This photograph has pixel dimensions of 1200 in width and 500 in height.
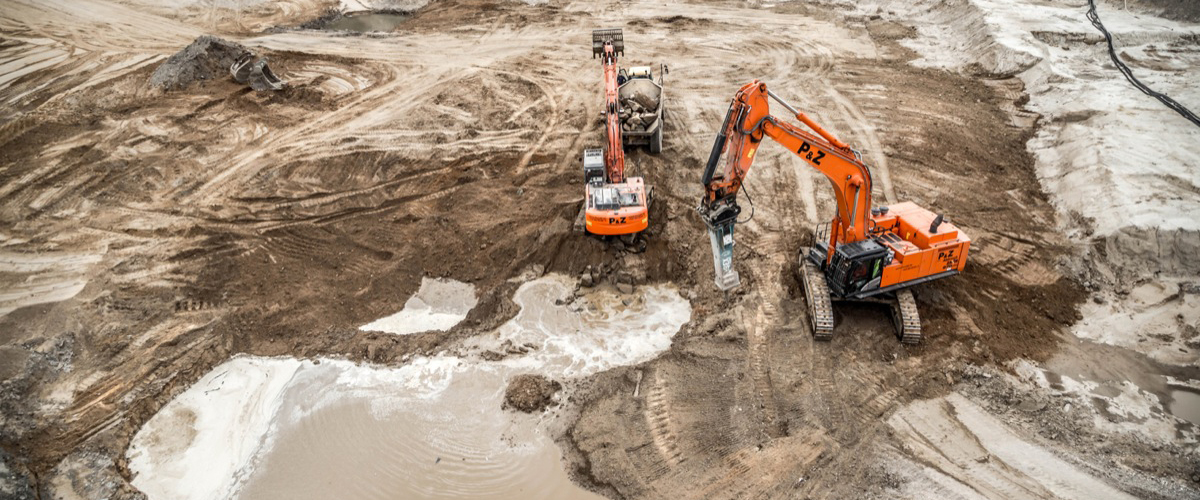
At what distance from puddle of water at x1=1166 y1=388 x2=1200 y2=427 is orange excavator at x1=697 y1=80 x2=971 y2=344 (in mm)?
3270

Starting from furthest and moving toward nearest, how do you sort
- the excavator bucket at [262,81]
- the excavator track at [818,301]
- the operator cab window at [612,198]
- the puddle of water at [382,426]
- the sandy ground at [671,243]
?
the excavator bucket at [262,81] → the operator cab window at [612,198] → the excavator track at [818,301] → the sandy ground at [671,243] → the puddle of water at [382,426]

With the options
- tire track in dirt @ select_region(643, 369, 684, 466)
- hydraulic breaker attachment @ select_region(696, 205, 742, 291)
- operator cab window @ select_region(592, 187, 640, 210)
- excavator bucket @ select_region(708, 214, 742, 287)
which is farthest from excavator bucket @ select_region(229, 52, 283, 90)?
tire track in dirt @ select_region(643, 369, 684, 466)

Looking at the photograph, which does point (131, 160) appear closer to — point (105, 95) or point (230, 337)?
point (105, 95)

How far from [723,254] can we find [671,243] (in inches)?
61.8

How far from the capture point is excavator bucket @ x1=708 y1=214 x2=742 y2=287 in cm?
1021

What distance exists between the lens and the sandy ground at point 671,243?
8.69 meters

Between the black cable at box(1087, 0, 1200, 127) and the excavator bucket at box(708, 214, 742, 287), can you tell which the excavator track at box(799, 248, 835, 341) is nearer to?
the excavator bucket at box(708, 214, 742, 287)

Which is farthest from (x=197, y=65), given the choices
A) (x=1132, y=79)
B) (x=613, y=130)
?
(x=1132, y=79)

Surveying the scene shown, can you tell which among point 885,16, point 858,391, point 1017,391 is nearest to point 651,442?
point 858,391

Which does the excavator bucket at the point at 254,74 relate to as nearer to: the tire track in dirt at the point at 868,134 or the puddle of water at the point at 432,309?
the puddle of water at the point at 432,309

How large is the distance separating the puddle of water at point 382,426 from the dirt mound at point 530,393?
158 mm

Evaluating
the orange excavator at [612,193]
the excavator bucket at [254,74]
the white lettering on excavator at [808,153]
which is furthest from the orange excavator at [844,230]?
the excavator bucket at [254,74]

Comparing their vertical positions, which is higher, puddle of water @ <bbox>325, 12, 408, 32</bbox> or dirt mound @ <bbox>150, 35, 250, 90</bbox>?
puddle of water @ <bbox>325, 12, 408, 32</bbox>

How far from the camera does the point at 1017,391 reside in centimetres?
922
